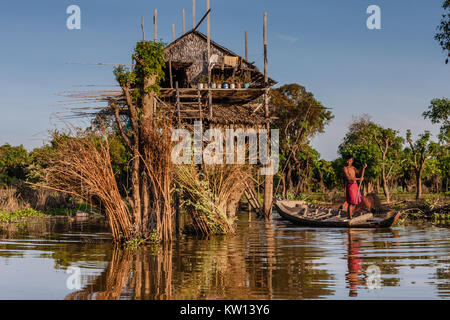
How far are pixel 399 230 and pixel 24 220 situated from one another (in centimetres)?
1199

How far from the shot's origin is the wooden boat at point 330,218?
46.6 ft

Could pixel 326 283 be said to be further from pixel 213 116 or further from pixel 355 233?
pixel 213 116

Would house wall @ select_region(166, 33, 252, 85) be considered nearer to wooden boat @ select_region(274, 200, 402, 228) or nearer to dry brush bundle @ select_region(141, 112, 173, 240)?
wooden boat @ select_region(274, 200, 402, 228)

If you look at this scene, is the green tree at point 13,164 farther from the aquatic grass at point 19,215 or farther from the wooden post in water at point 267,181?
the wooden post in water at point 267,181

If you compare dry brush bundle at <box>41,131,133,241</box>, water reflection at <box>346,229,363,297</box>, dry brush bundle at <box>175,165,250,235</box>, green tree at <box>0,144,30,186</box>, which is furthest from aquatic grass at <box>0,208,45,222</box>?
water reflection at <box>346,229,363,297</box>

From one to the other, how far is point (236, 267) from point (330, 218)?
7979 mm

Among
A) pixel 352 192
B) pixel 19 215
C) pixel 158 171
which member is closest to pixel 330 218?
pixel 352 192

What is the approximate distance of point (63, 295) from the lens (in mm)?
6023

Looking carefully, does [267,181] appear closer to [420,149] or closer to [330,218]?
[330,218]

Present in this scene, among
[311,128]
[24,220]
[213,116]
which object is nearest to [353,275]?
[213,116]

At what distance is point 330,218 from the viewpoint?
603 inches

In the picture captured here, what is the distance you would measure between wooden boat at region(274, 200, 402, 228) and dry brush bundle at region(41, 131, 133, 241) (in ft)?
21.8

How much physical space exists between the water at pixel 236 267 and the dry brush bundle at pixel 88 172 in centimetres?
82

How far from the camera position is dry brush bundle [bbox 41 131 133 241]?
9.73 m
